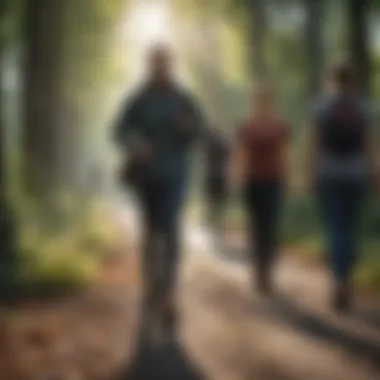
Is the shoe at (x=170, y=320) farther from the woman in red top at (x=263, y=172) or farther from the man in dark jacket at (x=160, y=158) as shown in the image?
the woman in red top at (x=263, y=172)

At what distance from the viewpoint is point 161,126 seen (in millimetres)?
2279

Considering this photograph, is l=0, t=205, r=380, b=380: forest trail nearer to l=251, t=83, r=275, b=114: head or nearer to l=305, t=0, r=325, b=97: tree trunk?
l=251, t=83, r=275, b=114: head

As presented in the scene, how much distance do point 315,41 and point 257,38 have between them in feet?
0.54

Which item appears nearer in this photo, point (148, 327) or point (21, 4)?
point (148, 327)

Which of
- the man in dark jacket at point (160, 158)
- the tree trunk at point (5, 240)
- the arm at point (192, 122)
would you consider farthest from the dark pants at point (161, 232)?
the tree trunk at point (5, 240)

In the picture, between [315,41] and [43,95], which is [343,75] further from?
[43,95]

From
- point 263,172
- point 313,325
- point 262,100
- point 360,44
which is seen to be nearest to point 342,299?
point 313,325

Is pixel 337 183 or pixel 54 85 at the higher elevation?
pixel 54 85

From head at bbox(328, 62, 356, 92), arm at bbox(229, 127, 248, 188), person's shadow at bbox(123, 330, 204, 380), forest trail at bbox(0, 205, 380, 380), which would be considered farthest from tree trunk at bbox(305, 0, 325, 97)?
person's shadow at bbox(123, 330, 204, 380)

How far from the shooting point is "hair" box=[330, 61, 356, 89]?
2236 mm

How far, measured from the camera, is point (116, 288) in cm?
221

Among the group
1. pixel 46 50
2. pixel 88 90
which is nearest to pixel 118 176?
pixel 88 90

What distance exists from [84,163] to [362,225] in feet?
2.31

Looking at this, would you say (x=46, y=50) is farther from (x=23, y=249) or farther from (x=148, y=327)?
(x=148, y=327)
